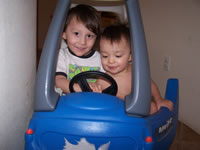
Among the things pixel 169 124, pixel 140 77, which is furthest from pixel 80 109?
pixel 169 124

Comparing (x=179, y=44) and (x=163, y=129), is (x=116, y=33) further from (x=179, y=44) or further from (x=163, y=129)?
(x=179, y=44)

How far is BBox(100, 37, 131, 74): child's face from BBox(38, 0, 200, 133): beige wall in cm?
66

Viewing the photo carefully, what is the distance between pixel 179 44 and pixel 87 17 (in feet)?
2.66

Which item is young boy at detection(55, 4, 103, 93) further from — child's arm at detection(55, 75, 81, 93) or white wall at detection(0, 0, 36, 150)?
white wall at detection(0, 0, 36, 150)

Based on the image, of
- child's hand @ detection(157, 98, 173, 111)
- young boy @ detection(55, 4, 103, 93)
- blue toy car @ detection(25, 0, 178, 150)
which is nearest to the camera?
blue toy car @ detection(25, 0, 178, 150)

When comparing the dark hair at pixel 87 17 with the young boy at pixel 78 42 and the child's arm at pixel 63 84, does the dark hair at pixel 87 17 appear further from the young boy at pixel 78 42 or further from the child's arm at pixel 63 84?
the child's arm at pixel 63 84

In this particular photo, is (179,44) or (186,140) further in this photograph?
(179,44)

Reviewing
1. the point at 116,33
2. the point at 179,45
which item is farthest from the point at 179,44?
the point at 116,33

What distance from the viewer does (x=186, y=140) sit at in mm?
1415

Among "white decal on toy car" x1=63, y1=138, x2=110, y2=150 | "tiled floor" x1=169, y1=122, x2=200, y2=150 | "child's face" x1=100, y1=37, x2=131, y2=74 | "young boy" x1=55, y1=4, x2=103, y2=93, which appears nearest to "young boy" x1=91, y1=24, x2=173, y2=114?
"child's face" x1=100, y1=37, x2=131, y2=74

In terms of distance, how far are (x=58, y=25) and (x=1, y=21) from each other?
0.59ft

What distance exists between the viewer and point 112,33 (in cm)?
98

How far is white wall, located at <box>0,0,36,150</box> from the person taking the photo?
75cm

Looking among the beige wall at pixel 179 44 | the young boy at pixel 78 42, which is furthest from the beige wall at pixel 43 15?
the young boy at pixel 78 42
